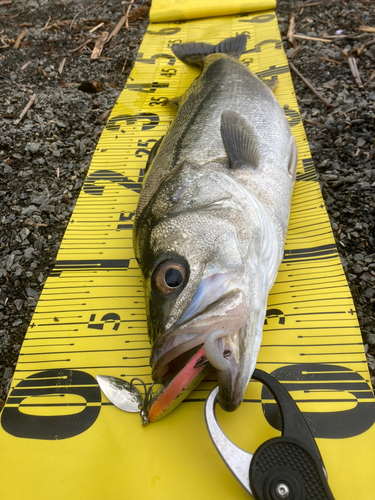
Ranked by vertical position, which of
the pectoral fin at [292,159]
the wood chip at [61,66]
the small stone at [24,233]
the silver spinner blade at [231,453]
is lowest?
the silver spinner blade at [231,453]

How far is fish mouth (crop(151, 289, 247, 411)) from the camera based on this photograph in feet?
4.69

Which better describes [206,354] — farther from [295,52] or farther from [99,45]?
[99,45]

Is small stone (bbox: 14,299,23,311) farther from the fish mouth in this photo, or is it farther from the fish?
the fish mouth

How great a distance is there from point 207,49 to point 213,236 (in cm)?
330

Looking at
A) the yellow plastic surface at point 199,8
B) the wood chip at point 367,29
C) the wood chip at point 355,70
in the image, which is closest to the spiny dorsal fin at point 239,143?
the wood chip at point 355,70

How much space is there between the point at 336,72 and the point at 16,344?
4306 millimetres

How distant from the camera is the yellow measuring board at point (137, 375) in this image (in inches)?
67.9

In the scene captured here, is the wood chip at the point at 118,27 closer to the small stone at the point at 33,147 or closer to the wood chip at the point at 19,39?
the wood chip at the point at 19,39

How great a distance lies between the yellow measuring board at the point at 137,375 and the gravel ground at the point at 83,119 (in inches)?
6.9

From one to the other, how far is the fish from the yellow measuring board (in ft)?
0.97

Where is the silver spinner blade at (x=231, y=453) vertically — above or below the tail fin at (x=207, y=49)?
below

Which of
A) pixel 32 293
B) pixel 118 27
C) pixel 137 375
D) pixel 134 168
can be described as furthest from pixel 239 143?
pixel 118 27

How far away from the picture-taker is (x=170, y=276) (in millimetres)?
1641

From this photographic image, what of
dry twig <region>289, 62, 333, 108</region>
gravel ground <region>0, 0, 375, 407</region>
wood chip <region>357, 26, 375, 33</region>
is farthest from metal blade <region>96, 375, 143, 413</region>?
wood chip <region>357, 26, 375, 33</region>
